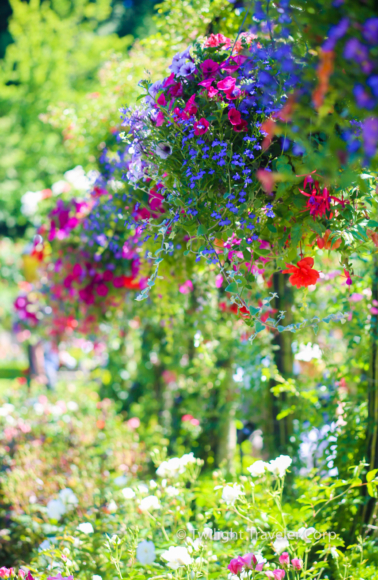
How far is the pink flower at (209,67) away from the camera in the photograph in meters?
1.35

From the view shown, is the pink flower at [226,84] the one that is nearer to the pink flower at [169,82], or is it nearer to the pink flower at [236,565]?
the pink flower at [169,82]

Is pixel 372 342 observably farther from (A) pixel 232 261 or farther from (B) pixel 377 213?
(A) pixel 232 261

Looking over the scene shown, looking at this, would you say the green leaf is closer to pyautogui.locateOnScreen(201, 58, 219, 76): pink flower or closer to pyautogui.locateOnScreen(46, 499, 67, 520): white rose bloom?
pyautogui.locateOnScreen(201, 58, 219, 76): pink flower

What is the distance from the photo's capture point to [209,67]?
1.36 meters

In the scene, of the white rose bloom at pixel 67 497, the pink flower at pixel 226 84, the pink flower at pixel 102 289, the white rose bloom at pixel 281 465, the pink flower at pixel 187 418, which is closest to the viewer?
the pink flower at pixel 226 84

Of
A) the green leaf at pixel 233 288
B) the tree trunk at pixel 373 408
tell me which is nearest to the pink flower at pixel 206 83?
the green leaf at pixel 233 288

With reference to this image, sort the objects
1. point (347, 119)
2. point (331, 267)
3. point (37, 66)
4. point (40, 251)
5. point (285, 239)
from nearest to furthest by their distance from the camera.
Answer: point (347, 119) < point (285, 239) < point (331, 267) < point (40, 251) < point (37, 66)

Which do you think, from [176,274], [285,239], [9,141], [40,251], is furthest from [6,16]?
[285,239]

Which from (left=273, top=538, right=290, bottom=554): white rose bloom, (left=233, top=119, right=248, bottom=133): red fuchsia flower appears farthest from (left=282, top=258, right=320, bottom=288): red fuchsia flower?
(left=273, top=538, right=290, bottom=554): white rose bloom

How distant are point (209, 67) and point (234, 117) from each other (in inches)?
7.8

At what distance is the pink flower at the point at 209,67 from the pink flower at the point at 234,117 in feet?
0.53

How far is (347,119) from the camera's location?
1104mm

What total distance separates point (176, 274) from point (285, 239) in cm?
64

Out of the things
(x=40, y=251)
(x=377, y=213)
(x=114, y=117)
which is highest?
(x=114, y=117)
